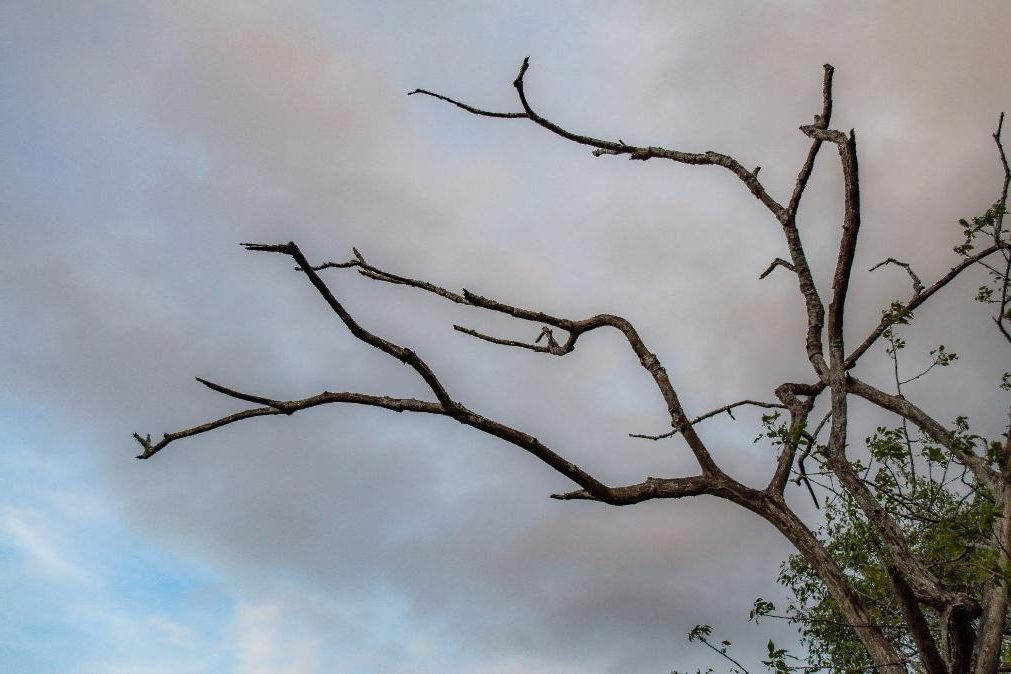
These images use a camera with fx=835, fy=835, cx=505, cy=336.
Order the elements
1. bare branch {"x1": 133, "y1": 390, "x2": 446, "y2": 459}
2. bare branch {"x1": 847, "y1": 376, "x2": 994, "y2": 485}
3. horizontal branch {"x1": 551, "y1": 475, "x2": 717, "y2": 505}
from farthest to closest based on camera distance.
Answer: bare branch {"x1": 847, "y1": 376, "x2": 994, "y2": 485} → horizontal branch {"x1": 551, "y1": 475, "x2": 717, "y2": 505} → bare branch {"x1": 133, "y1": 390, "x2": 446, "y2": 459}

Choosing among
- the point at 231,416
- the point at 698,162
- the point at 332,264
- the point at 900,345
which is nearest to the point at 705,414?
the point at 900,345

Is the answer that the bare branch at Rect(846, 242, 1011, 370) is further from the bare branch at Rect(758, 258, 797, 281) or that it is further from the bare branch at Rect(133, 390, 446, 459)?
the bare branch at Rect(133, 390, 446, 459)

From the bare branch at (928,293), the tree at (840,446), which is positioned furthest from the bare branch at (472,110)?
the bare branch at (928,293)

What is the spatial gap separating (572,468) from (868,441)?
4152 mm

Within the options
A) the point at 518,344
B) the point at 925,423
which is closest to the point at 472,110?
the point at 518,344

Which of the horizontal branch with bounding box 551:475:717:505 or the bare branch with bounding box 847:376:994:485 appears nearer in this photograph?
the horizontal branch with bounding box 551:475:717:505

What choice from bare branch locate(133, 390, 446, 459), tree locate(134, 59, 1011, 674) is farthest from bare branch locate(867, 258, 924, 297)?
bare branch locate(133, 390, 446, 459)

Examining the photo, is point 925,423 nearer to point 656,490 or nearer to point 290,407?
point 656,490

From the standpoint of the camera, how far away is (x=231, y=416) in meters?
6.66

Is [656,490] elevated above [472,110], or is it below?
below

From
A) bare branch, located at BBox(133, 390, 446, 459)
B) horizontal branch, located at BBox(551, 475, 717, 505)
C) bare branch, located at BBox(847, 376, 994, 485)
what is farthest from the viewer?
bare branch, located at BBox(847, 376, 994, 485)

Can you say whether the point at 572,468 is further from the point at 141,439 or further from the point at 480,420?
the point at 141,439

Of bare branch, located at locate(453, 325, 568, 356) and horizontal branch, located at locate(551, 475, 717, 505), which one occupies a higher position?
bare branch, located at locate(453, 325, 568, 356)

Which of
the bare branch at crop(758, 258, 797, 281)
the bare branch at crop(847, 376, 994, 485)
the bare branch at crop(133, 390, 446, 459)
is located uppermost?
the bare branch at crop(758, 258, 797, 281)
